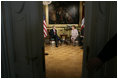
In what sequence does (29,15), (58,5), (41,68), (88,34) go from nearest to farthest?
(29,15), (88,34), (41,68), (58,5)

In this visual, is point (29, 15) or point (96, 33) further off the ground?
point (29, 15)

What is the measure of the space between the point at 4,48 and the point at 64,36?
5.85m

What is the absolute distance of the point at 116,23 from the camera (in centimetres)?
128

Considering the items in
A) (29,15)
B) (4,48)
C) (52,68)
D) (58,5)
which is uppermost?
(58,5)

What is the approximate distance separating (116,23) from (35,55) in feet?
3.75

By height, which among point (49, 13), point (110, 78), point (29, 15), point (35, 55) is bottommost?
point (110, 78)

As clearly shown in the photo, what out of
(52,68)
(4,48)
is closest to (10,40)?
(4,48)

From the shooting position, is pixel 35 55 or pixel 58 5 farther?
pixel 58 5

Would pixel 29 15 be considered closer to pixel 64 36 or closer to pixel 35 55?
pixel 35 55

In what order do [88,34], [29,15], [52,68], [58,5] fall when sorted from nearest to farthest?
[29,15]
[88,34]
[52,68]
[58,5]

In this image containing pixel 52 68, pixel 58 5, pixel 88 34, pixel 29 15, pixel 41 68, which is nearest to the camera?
pixel 29 15

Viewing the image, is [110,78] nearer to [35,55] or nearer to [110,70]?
[110,70]

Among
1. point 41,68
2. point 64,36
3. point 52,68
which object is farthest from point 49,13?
point 41,68

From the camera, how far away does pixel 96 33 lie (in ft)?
4.46
